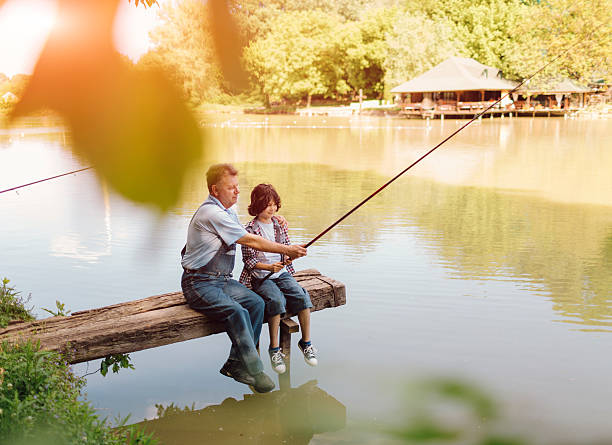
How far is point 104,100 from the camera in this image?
1766 mm

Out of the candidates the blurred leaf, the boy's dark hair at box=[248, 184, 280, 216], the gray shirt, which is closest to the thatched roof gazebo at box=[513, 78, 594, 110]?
the boy's dark hair at box=[248, 184, 280, 216]

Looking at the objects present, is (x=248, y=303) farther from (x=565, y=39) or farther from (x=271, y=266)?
(x=565, y=39)

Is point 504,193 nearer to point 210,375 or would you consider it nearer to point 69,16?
point 210,375

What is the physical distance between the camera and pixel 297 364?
17.5ft

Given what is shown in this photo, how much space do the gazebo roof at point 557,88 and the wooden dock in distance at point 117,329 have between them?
5459cm

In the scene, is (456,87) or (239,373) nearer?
(239,373)

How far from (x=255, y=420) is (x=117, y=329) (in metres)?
1.14

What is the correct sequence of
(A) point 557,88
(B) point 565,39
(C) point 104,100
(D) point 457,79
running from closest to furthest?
1. (C) point 104,100
2. (B) point 565,39
3. (D) point 457,79
4. (A) point 557,88

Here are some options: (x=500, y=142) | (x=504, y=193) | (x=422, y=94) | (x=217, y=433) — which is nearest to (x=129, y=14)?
(x=217, y=433)

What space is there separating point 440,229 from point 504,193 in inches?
185

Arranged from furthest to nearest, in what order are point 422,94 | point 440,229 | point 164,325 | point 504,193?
point 422,94, point 504,193, point 440,229, point 164,325

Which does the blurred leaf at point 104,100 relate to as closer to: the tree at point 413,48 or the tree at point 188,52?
the tree at point 188,52

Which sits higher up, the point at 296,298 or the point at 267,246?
the point at 267,246

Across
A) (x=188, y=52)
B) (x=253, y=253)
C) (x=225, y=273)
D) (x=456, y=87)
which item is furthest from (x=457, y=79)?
(x=188, y=52)
